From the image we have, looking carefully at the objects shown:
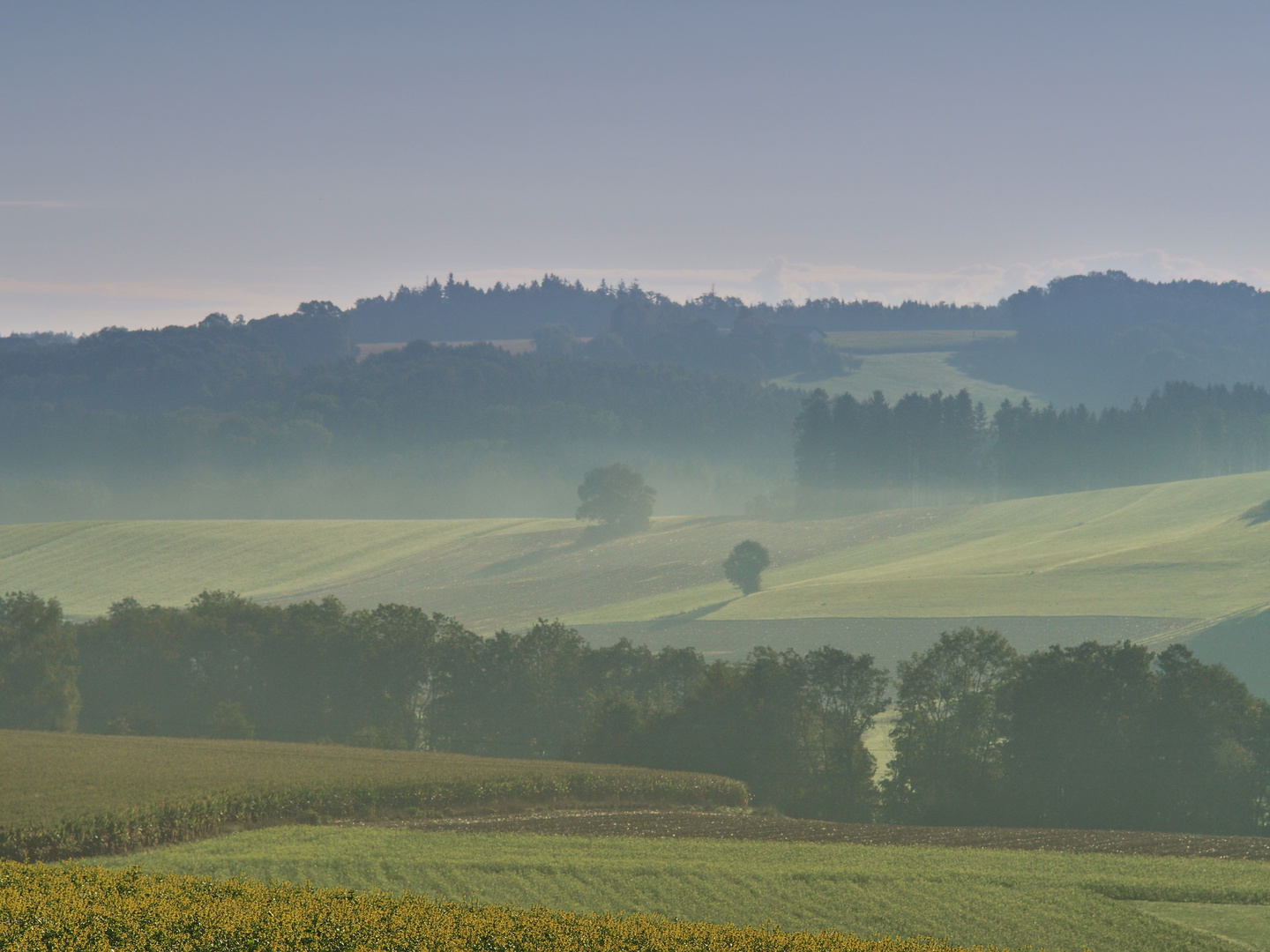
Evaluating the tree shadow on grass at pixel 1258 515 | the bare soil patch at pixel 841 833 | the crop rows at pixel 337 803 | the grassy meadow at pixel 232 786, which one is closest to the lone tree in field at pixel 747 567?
the tree shadow on grass at pixel 1258 515

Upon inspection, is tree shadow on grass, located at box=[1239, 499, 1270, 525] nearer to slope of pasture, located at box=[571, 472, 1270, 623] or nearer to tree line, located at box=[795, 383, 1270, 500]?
slope of pasture, located at box=[571, 472, 1270, 623]

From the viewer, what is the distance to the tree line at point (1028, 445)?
491 ft

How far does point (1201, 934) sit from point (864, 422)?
13922 centimetres

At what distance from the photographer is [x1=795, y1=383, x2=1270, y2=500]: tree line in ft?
491

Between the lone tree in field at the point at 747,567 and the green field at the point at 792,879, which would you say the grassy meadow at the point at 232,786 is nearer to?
the green field at the point at 792,879

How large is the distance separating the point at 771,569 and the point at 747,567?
12.5m

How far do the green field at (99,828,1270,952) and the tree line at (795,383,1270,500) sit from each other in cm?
11899

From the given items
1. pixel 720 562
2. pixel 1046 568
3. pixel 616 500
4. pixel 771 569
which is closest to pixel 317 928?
pixel 1046 568

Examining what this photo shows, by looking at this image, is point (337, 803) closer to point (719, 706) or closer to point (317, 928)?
point (719, 706)

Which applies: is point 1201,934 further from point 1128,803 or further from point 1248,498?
point 1248,498

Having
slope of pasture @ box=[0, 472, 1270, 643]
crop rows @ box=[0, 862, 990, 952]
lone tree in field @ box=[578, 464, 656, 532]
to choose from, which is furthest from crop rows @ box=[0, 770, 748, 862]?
lone tree in field @ box=[578, 464, 656, 532]

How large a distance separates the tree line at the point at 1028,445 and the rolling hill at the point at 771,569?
24992 mm

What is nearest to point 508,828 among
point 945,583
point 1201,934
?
point 1201,934

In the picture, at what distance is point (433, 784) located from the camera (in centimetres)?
3684
